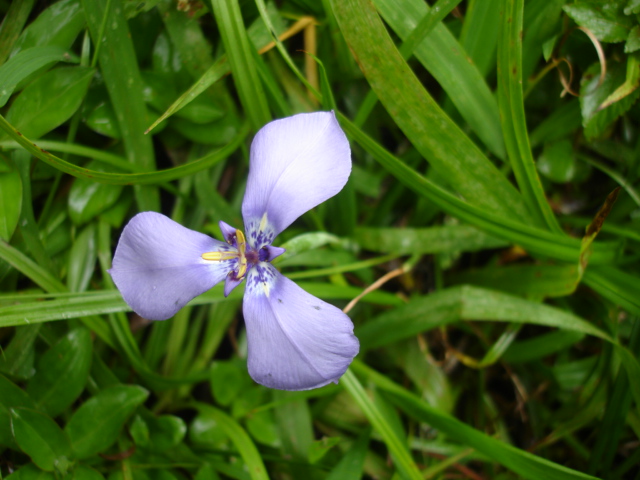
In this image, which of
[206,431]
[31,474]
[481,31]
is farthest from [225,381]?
[481,31]

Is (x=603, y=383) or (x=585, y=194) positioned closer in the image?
(x=603, y=383)

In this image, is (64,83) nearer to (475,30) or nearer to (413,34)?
(413,34)

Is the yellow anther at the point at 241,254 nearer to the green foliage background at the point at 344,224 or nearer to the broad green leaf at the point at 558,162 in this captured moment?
the green foliage background at the point at 344,224

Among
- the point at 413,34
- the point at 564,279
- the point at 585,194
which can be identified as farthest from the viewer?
the point at 585,194

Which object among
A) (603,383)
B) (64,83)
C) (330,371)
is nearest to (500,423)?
(603,383)

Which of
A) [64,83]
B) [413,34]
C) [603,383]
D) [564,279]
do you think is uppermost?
[413,34]

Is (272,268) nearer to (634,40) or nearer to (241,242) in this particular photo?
(241,242)
